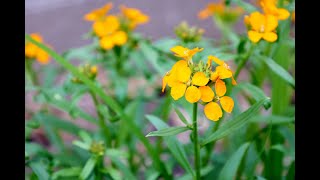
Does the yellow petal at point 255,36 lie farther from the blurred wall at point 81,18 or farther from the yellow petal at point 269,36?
the blurred wall at point 81,18

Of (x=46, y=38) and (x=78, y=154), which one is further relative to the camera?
(x=46, y=38)

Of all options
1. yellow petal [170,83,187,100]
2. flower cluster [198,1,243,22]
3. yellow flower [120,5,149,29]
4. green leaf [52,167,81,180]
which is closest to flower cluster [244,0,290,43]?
yellow petal [170,83,187,100]

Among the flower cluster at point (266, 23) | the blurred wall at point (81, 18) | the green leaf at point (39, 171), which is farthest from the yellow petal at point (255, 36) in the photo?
the blurred wall at point (81, 18)

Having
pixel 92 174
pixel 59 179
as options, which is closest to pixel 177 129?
pixel 92 174

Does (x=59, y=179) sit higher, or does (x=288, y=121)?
(x=288, y=121)

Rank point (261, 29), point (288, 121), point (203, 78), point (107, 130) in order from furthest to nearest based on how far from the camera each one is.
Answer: point (107, 130) < point (288, 121) < point (261, 29) < point (203, 78)

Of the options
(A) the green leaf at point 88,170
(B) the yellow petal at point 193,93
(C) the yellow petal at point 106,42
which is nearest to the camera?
(B) the yellow petal at point 193,93

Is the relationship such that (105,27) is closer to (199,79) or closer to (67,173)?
(67,173)

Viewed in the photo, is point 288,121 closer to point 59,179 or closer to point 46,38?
point 59,179
